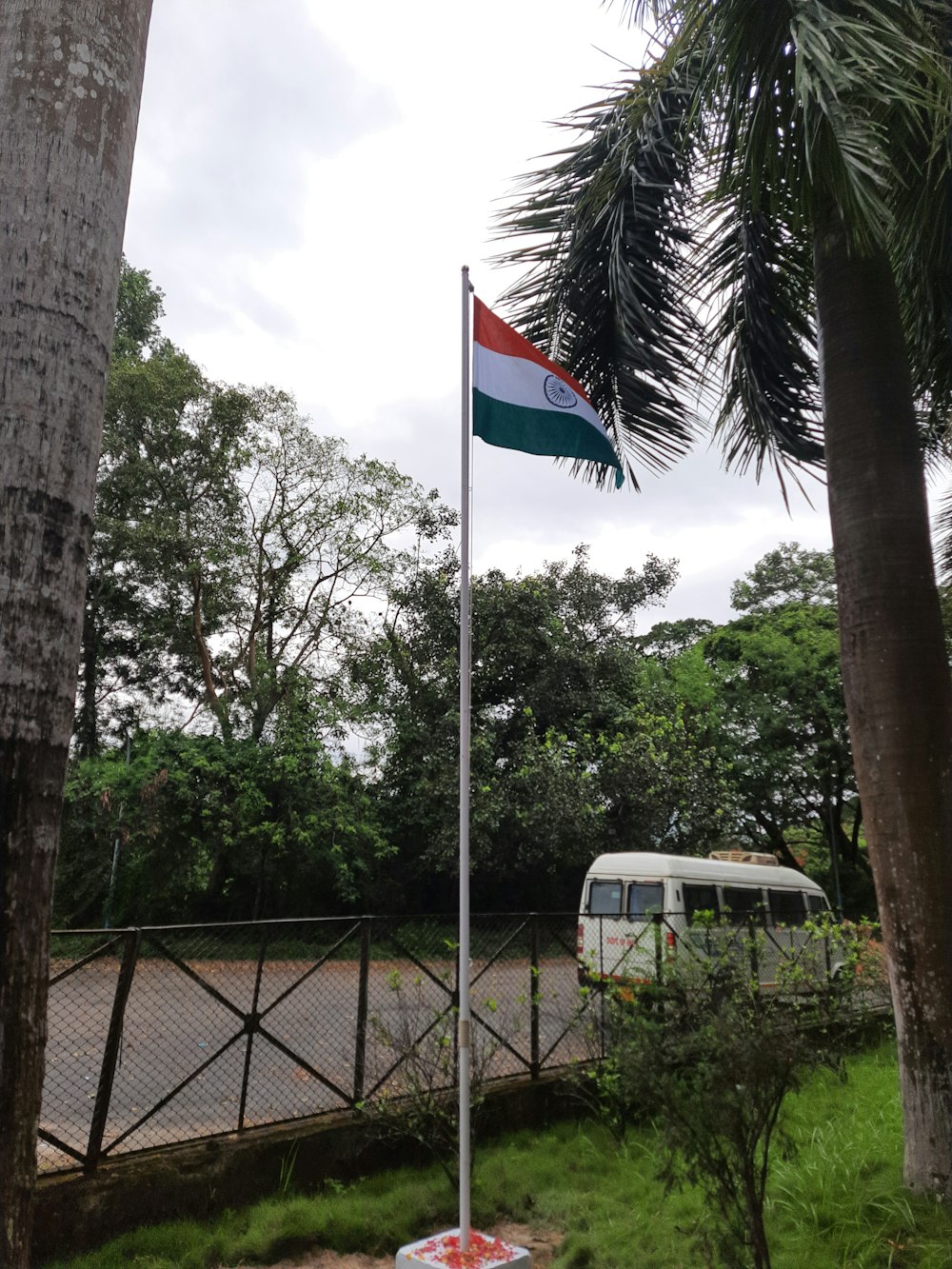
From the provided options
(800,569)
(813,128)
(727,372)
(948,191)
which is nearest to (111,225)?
(813,128)

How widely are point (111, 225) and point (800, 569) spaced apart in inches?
1204

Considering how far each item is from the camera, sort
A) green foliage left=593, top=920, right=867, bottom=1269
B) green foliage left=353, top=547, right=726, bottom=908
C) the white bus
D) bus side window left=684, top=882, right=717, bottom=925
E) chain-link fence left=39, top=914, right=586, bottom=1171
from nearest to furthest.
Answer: green foliage left=593, top=920, right=867, bottom=1269 → chain-link fence left=39, top=914, right=586, bottom=1171 → the white bus → bus side window left=684, top=882, right=717, bottom=925 → green foliage left=353, top=547, right=726, bottom=908

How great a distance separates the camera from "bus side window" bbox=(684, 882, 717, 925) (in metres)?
12.5

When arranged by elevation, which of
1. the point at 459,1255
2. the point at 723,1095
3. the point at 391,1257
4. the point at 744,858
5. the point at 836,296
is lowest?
Result: the point at 391,1257

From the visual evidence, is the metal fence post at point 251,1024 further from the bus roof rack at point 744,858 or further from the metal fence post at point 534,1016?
the bus roof rack at point 744,858

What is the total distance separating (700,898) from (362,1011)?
761 cm

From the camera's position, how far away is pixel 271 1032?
6480 millimetres

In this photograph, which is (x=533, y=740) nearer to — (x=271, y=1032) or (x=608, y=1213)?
(x=271, y=1032)

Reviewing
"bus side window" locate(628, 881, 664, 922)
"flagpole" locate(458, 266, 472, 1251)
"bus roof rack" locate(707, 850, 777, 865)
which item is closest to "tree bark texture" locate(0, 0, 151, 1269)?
"flagpole" locate(458, 266, 472, 1251)

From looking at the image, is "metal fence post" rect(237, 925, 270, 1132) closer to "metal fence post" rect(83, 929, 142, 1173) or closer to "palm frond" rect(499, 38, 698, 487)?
"metal fence post" rect(83, 929, 142, 1173)

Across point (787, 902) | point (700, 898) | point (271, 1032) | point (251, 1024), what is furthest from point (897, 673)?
point (787, 902)

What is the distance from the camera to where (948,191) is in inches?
225

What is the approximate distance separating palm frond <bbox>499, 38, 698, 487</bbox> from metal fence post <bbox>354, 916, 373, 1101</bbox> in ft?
14.3

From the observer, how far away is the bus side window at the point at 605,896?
12.9 meters
